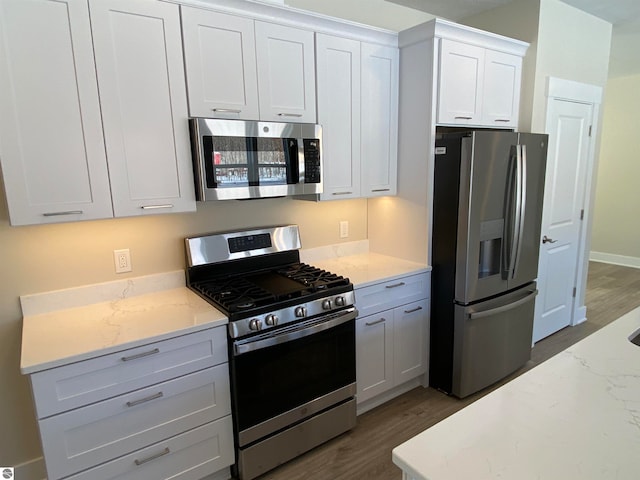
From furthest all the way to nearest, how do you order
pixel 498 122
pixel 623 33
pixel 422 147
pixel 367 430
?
pixel 623 33
pixel 498 122
pixel 422 147
pixel 367 430

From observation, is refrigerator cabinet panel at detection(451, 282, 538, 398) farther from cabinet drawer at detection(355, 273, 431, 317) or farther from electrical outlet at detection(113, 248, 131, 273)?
electrical outlet at detection(113, 248, 131, 273)

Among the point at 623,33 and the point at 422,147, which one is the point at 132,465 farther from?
the point at 623,33

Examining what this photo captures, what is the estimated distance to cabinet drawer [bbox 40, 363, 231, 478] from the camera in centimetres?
158

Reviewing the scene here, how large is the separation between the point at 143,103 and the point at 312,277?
1.26 m

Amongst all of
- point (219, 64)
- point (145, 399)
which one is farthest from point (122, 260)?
point (219, 64)

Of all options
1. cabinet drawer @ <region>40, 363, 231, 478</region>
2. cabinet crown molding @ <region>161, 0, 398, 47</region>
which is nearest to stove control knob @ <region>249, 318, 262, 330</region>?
cabinet drawer @ <region>40, 363, 231, 478</region>

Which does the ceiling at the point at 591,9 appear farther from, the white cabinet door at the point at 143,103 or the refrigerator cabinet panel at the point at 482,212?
the white cabinet door at the point at 143,103

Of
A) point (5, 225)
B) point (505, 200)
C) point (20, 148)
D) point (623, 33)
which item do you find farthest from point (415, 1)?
point (5, 225)

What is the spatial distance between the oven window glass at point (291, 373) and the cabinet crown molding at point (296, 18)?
169 cm

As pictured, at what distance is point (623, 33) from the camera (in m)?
3.84

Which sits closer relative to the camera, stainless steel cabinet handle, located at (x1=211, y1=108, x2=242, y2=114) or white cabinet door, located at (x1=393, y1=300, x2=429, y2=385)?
stainless steel cabinet handle, located at (x1=211, y1=108, x2=242, y2=114)

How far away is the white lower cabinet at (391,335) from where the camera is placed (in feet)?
8.08

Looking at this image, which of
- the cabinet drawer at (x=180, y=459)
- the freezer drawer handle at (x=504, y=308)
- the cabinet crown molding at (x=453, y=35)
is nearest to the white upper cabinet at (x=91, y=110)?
the cabinet drawer at (x=180, y=459)

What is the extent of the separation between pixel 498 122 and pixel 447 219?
3.04 feet
